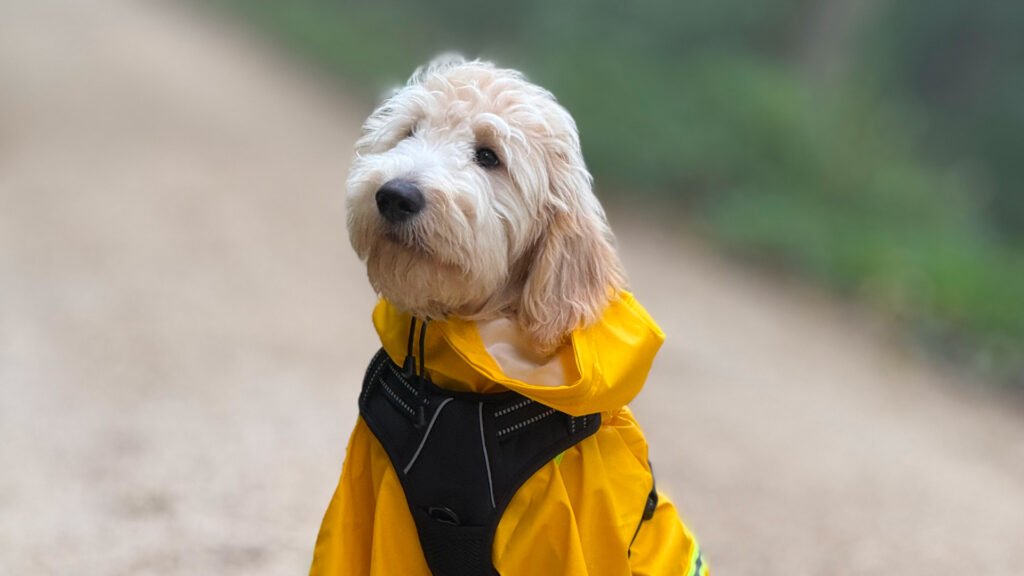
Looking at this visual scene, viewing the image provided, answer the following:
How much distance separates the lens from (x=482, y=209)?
2807mm

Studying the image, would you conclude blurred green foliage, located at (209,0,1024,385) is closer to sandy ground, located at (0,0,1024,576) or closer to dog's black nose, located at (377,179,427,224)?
sandy ground, located at (0,0,1024,576)

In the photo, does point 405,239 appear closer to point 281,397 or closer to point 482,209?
point 482,209

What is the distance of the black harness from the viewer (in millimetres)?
2756

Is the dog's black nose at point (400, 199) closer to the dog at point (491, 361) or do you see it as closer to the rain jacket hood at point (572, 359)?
the dog at point (491, 361)

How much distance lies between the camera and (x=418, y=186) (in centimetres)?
272

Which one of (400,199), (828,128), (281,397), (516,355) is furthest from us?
(828,128)

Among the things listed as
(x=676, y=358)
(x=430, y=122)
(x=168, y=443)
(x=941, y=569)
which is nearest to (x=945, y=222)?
(x=676, y=358)

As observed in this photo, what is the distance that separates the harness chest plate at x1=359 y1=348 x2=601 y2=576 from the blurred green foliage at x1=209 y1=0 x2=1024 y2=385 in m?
6.75

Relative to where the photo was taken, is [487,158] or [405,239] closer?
[405,239]

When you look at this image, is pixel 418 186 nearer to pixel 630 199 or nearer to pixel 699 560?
pixel 699 560

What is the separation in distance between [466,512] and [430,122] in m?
1.10

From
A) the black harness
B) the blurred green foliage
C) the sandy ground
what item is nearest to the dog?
the black harness

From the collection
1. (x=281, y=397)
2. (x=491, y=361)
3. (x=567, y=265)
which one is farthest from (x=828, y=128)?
(x=491, y=361)

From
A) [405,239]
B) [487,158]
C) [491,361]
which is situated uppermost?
[487,158]
